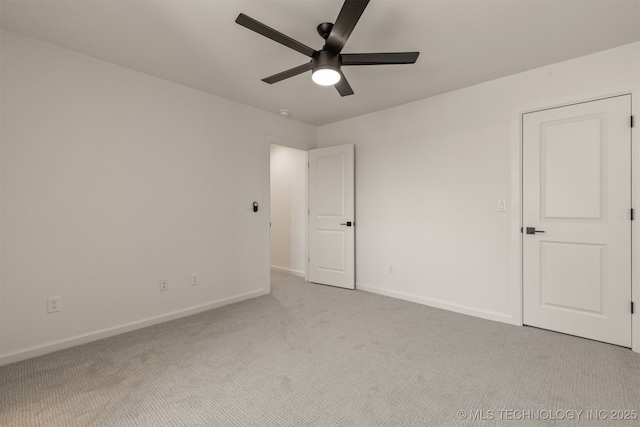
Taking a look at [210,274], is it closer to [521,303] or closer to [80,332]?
[80,332]

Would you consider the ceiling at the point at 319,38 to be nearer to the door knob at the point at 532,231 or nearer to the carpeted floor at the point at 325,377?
the door knob at the point at 532,231

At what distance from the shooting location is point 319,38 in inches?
89.2

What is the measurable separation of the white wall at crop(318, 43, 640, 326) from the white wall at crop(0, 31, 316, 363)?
173cm

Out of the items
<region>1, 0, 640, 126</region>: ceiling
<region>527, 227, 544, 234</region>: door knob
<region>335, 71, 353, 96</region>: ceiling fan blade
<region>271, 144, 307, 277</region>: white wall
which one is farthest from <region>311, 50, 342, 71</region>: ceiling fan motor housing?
<region>271, 144, 307, 277</region>: white wall

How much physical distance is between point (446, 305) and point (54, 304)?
12.5 ft

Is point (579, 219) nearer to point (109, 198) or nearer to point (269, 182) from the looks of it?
point (269, 182)

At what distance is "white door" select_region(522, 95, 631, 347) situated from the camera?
2441 mm

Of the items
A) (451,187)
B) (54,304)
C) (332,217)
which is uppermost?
(451,187)

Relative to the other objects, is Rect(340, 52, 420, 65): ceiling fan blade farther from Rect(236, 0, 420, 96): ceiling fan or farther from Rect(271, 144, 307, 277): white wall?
Rect(271, 144, 307, 277): white wall

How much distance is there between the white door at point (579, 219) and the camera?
2441 millimetres

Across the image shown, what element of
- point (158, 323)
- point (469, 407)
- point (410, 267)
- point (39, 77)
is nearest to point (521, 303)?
point (410, 267)

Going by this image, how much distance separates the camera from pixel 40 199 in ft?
7.66

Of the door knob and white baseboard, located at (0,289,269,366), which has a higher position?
the door knob

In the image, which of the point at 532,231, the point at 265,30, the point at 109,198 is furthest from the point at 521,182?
the point at 109,198
